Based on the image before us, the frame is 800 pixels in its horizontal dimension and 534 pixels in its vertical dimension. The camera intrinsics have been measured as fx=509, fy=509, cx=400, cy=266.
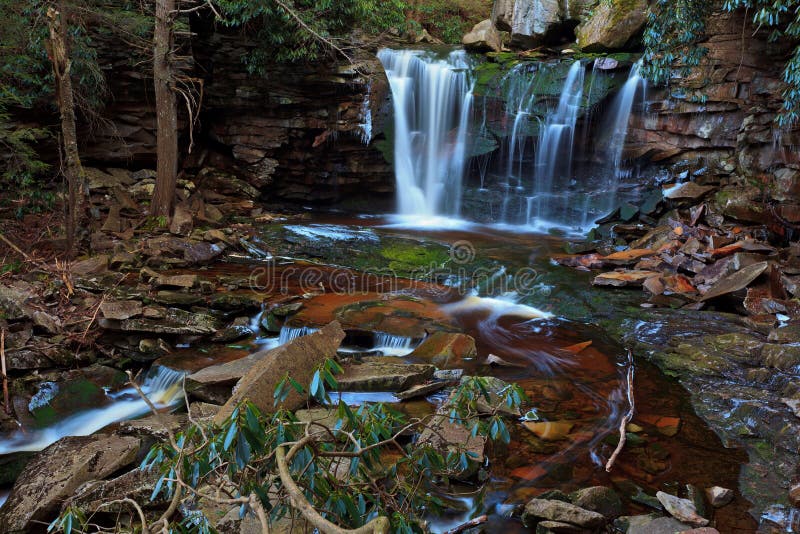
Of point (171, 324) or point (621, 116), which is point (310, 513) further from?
point (621, 116)

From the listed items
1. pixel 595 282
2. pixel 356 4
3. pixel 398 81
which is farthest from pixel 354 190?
pixel 595 282

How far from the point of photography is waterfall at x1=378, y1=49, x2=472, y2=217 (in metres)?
13.3

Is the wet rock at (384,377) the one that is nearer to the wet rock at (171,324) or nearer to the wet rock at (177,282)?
the wet rock at (171,324)

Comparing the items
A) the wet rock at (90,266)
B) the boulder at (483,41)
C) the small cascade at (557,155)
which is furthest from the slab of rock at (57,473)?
the boulder at (483,41)

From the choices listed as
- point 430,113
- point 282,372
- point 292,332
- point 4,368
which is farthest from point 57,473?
point 430,113

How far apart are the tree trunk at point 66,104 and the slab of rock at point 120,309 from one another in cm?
259

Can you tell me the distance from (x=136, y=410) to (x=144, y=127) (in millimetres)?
8725

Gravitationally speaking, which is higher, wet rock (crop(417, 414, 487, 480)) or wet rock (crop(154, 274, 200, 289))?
wet rock (crop(154, 274, 200, 289))

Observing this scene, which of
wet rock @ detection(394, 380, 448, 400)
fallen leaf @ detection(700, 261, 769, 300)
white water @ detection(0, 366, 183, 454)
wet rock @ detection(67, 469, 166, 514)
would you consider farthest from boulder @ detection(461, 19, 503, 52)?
wet rock @ detection(67, 469, 166, 514)

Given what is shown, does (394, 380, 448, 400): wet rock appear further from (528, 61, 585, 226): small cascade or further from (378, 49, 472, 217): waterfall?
(378, 49, 472, 217): waterfall

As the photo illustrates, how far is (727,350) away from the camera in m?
5.47

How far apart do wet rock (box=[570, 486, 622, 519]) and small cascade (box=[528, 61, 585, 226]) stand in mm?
10068

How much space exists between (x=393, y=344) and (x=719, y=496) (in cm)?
347

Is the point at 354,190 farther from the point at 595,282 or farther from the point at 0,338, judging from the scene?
the point at 0,338
